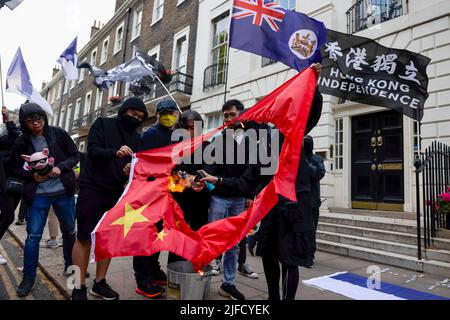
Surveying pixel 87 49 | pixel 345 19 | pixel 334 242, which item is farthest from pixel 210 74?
pixel 87 49

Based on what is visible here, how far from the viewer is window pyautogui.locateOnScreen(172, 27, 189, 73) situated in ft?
46.8

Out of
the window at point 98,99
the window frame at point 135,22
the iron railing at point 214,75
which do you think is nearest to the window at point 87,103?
the window at point 98,99

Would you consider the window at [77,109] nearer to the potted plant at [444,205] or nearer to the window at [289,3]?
the window at [289,3]

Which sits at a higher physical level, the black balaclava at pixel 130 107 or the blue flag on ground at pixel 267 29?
the blue flag on ground at pixel 267 29

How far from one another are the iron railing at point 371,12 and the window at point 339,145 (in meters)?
2.45

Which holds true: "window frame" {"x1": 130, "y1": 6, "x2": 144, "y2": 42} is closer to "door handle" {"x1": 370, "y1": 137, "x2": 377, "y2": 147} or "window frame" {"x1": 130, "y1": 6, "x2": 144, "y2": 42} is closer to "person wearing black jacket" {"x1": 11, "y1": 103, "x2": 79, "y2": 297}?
"door handle" {"x1": 370, "y1": 137, "x2": 377, "y2": 147}

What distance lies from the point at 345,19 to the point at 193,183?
7495mm

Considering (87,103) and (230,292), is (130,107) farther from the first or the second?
(87,103)

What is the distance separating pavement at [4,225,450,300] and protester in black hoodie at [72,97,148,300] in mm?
420

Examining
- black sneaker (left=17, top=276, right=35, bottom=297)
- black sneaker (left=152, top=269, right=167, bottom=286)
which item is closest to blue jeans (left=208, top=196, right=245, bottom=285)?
black sneaker (left=152, top=269, right=167, bottom=286)

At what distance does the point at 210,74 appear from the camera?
41.1 feet

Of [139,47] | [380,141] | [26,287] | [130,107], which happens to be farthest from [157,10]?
[26,287]

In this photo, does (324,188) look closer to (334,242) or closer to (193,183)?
(334,242)

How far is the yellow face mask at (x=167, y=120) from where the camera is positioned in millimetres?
3330
